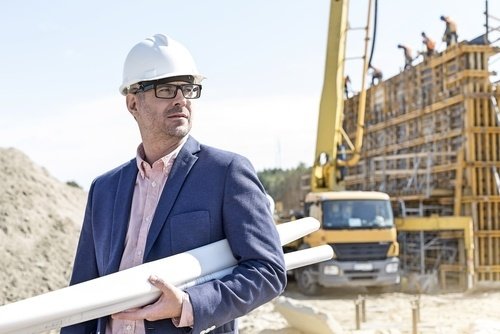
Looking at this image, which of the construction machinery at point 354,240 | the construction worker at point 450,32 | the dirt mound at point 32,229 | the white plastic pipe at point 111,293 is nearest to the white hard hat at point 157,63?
the white plastic pipe at point 111,293

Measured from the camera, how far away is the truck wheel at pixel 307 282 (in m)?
13.3

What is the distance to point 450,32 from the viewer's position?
1554 centimetres

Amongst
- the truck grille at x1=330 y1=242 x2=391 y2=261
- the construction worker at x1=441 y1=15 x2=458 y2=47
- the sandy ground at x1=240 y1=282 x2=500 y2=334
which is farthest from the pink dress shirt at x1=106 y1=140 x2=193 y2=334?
the construction worker at x1=441 y1=15 x2=458 y2=47

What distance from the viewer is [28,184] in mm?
16375

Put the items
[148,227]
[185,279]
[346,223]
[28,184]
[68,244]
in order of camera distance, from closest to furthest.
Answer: [185,279] < [148,227] < [346,223] < [68,244] < [28,184]

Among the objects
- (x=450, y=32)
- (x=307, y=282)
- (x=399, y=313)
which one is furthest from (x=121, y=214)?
(x=450, y=32)

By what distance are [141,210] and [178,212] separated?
0.66ft

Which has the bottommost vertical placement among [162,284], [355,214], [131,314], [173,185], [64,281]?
[64,281]

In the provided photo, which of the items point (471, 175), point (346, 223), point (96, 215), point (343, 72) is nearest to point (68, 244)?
point (346, 223)

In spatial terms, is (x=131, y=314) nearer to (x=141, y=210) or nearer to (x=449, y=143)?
(x=141, y=210)

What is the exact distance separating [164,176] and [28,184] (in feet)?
49.8

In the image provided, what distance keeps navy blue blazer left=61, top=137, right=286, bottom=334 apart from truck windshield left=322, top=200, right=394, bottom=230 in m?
10.8

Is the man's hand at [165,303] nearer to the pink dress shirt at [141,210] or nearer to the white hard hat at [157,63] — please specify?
the pink dress shirt at [141,210]

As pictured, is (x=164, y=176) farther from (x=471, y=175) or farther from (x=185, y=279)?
(x=471, y=175)
